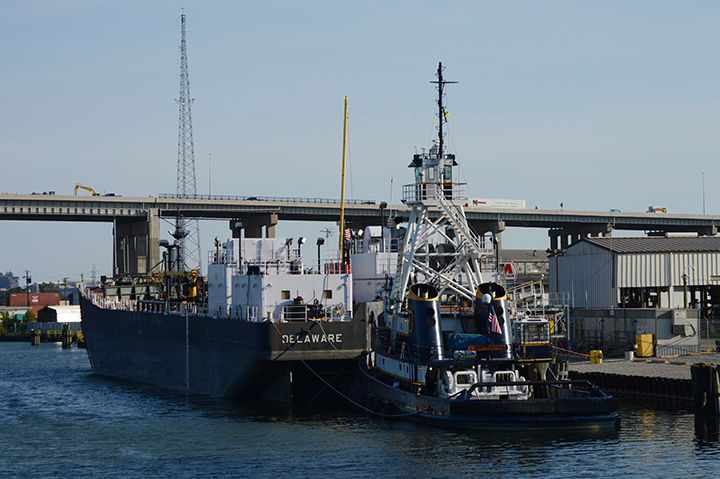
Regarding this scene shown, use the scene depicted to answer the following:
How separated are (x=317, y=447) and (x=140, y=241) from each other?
9047cm

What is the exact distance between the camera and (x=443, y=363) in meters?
33.9

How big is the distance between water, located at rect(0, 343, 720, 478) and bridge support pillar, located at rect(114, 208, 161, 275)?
72677mm

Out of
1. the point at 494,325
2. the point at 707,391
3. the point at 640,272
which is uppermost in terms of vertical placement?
the point at 640,272

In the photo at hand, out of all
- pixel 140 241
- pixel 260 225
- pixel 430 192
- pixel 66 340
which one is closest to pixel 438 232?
pixel 430 192

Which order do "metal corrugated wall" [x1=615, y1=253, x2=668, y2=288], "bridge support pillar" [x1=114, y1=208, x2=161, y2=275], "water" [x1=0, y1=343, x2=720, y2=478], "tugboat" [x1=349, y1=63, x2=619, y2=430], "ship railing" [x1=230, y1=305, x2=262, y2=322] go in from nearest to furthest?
"water" [x1=0, y1=343, x2=720, y2=478] → "tugboat" [x1=349, y1=63, x2=619, y2=430] → "ship railing" [x1=230, y1=305, x2=262, y2=322] → "metal corrugated wall" [x1=615, y1=253, x2=668, y2=288] → "bridge support pillar" [x1=114, y1=208, x2=161, y2=275]

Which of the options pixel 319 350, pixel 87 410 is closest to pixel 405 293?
pixel 319 350

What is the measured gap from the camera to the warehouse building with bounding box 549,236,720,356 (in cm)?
5559

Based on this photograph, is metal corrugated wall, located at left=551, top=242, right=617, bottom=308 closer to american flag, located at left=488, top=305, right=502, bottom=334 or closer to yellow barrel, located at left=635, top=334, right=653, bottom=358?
yellow barrel, located at left=635, top=334, right=653, bottom=358

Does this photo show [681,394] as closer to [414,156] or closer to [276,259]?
[414,156]

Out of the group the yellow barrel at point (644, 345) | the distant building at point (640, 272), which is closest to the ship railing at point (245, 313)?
the yellow barrel at point (644, 345)

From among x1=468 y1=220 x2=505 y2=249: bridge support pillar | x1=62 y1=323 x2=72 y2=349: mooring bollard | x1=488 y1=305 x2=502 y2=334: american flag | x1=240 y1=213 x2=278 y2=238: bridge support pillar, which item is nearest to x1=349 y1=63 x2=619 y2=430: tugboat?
x1=488 y1=305 x2=502 y2=334: american flag

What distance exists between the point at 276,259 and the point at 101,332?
2574 centimetres

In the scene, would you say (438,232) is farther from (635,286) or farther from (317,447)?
(635,286)

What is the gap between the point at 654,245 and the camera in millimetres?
65188
